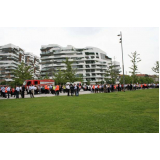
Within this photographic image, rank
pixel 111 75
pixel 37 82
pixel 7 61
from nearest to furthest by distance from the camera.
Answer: pixel 37 82
pixel 111 75
pixel 7 61

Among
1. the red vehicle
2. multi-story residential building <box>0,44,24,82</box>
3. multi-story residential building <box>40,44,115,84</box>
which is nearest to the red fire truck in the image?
the red vehicle

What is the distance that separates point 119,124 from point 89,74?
88.9m

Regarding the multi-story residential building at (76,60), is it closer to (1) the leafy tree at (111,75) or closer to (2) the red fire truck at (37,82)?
(1) the leafy tree at (111,75)

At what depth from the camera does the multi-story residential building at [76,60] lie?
93312 mm

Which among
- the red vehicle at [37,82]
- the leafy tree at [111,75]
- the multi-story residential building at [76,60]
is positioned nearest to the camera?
the red vehicle at [37,82]

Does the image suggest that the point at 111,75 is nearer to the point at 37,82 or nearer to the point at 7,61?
the point at 37,82

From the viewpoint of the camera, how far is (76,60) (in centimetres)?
9431

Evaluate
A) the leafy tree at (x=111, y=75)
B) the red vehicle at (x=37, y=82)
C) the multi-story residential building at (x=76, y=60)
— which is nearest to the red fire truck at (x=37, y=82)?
the red vehicle at (x=37, y=82)

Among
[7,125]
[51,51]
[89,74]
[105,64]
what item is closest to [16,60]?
[51,51]

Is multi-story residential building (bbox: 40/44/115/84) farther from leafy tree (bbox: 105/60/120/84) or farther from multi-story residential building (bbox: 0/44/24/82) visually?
leafy tree (bbox: 105/60/120/84)

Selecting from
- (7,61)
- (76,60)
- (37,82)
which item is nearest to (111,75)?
(76,60)

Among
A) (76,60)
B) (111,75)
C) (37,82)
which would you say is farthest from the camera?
(76,60)

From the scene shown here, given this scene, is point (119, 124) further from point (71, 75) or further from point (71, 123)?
point (71, 75)

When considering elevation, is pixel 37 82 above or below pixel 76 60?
below
